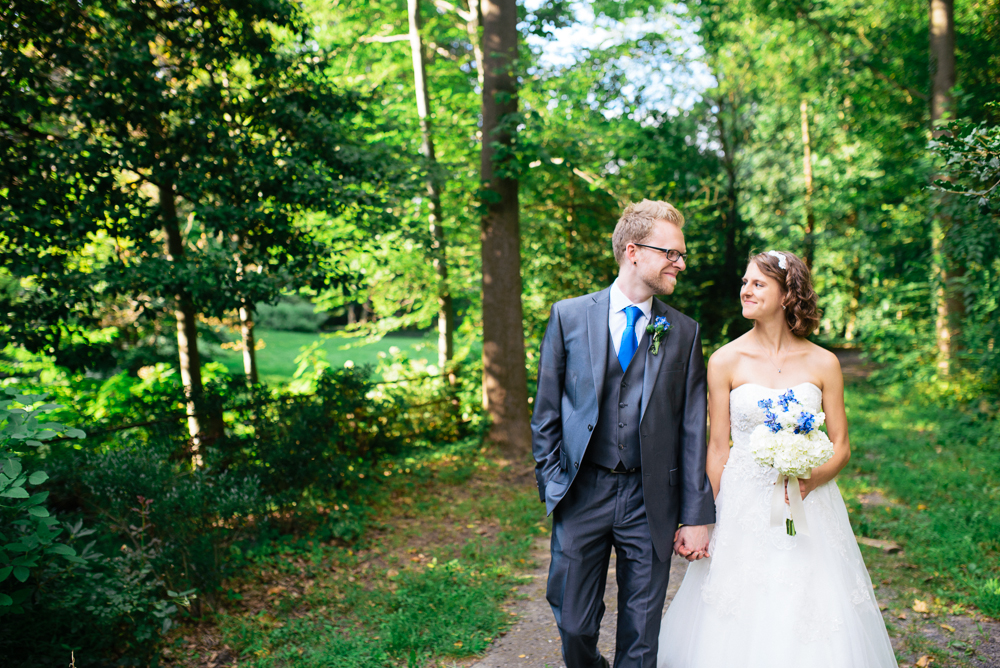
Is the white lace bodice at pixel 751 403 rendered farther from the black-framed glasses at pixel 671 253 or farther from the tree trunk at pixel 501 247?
the tree trunk at pixel 501 247

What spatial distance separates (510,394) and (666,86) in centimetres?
694

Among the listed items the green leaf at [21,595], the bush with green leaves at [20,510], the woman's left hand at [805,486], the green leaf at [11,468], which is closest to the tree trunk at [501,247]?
the woman's left hand at [805,486]

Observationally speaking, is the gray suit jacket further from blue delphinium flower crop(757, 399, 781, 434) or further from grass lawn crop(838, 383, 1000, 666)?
grass lawn crop(838, 383, 1000, 666)

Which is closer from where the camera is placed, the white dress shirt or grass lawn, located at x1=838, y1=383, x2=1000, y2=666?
the white dress shirt

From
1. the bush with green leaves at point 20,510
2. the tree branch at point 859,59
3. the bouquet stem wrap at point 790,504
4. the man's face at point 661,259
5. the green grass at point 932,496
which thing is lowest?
the green grass at point 932,496

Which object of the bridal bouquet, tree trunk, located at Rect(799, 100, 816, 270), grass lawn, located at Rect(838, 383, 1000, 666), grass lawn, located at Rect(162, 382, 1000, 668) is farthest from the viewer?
tree trunk, located at Rect(799, 100, 816, 270)

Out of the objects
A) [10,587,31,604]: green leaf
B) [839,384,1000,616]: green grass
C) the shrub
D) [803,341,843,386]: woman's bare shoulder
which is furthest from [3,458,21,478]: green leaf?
the shrub

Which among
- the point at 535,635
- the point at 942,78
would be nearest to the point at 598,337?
the point at 535,635

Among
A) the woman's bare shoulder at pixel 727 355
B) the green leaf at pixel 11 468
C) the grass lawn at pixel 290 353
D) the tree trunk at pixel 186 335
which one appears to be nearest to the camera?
the green leaf at pixel 11 468

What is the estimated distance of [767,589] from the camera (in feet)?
9.71

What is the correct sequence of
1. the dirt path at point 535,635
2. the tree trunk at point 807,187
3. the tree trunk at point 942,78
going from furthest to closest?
the tree trunk at point 807,187 < the tree trunk at point 942,78 < the dirt path at point 535,635

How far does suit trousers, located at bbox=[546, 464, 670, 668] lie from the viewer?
277 cm

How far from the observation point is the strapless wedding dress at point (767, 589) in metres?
2.82

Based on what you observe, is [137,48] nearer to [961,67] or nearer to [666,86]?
[666,86]
